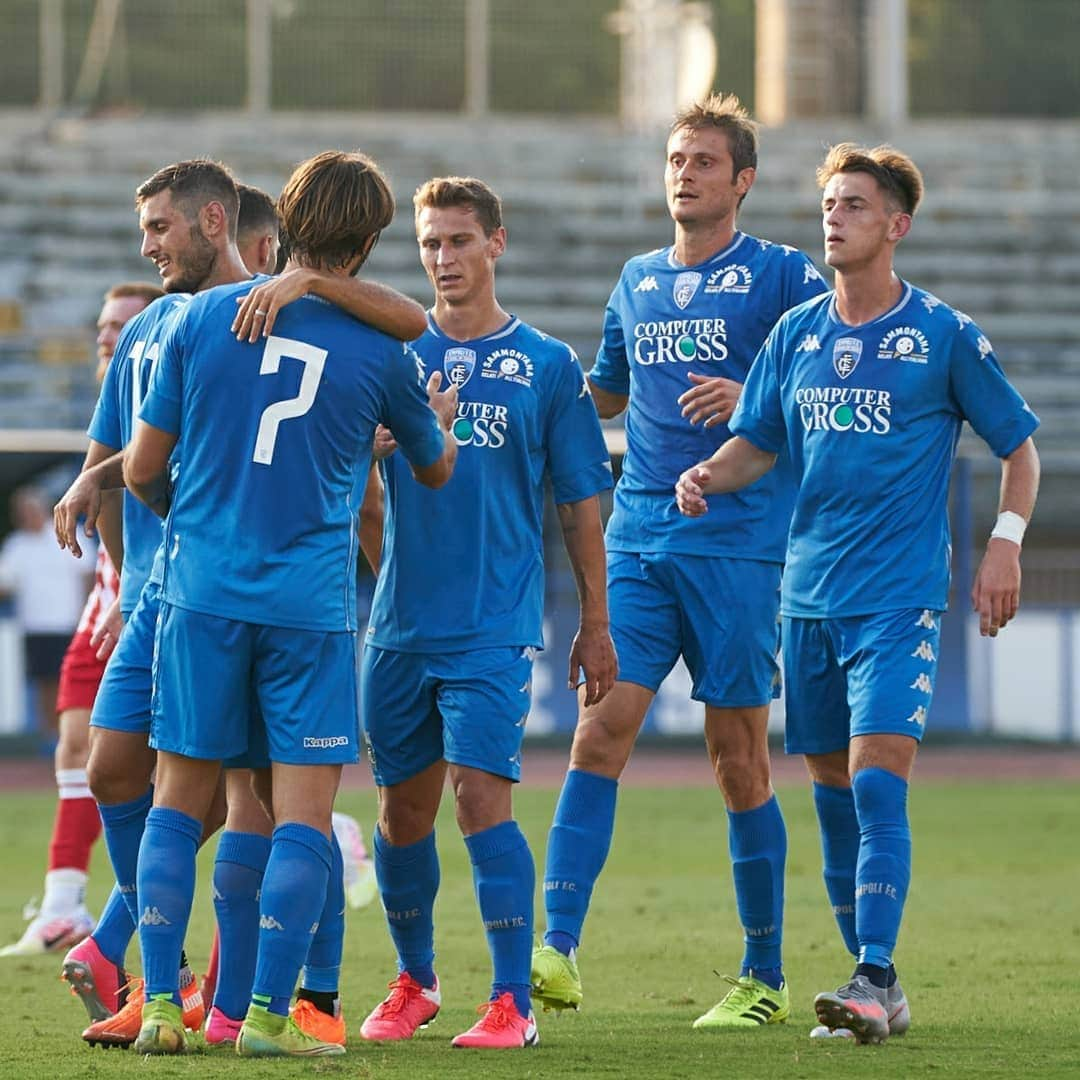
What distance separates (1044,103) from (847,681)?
29.7 m

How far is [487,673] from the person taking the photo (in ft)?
19.2

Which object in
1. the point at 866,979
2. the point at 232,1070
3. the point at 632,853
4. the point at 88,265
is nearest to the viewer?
the point at 232,1070

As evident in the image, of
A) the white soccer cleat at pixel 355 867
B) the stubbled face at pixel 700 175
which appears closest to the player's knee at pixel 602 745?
the stubbled face at pixel 700 175

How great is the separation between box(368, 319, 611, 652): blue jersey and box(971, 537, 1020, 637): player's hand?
105 cm

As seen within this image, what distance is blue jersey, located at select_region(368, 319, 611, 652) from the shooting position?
5.91 meters

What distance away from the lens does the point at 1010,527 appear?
589 centimetres

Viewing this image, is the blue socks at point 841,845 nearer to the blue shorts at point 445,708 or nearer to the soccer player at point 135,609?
the blue shorts at point 445,708

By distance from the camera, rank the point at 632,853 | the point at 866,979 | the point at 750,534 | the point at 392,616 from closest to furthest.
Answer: the point at 866,979 < the point at 392,616 < the point at 750,534 < the point at 632,853

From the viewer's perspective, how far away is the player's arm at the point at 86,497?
219 inches

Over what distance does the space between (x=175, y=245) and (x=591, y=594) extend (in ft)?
4.78

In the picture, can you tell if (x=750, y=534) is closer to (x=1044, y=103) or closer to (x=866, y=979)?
(x=866, y=979)

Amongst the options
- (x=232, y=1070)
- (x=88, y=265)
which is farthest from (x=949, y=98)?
(x=232, y=1070)

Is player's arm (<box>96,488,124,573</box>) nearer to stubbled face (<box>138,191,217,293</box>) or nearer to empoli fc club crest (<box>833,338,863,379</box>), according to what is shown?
stubbled face (<box>138,191,217,293</box>)

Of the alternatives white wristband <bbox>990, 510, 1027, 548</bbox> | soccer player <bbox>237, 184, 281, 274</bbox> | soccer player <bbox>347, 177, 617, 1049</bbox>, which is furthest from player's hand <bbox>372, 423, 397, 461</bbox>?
white wristband <bbox>990, 510, 1027, 548</bbox>
